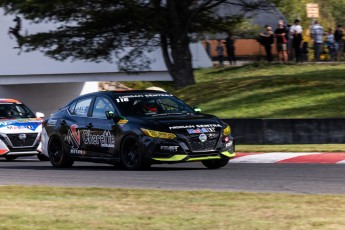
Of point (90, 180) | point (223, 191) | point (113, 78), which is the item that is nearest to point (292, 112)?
point (90, 180)

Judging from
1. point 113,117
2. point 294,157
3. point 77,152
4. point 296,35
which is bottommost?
point 294,157

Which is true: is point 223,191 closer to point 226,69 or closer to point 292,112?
point 292,112

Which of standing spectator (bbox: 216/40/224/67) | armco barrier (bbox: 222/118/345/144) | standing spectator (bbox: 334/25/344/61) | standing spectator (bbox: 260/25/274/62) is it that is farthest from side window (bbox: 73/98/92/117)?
standing spectator (bbox: 216/40/224/67)

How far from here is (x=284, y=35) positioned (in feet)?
106

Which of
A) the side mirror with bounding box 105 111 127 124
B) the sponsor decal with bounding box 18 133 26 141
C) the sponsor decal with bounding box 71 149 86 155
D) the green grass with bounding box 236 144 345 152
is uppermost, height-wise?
the side mirror with bounding box 105 111 127 124

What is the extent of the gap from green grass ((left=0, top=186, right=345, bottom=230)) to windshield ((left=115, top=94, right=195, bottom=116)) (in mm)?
3965

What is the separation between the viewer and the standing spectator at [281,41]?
32281 millimetres

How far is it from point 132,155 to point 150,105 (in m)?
1.02

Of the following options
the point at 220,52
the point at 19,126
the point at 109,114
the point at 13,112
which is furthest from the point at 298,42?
the point at 109,114

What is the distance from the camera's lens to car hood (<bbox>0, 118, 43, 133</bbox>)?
1925 cm

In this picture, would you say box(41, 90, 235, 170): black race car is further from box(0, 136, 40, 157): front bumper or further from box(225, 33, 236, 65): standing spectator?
box(225, 33, 236, 65): standing spectator

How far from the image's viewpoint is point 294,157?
16.6m

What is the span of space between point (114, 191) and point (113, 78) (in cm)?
3156

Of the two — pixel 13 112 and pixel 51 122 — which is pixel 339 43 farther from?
pixel 51 122
